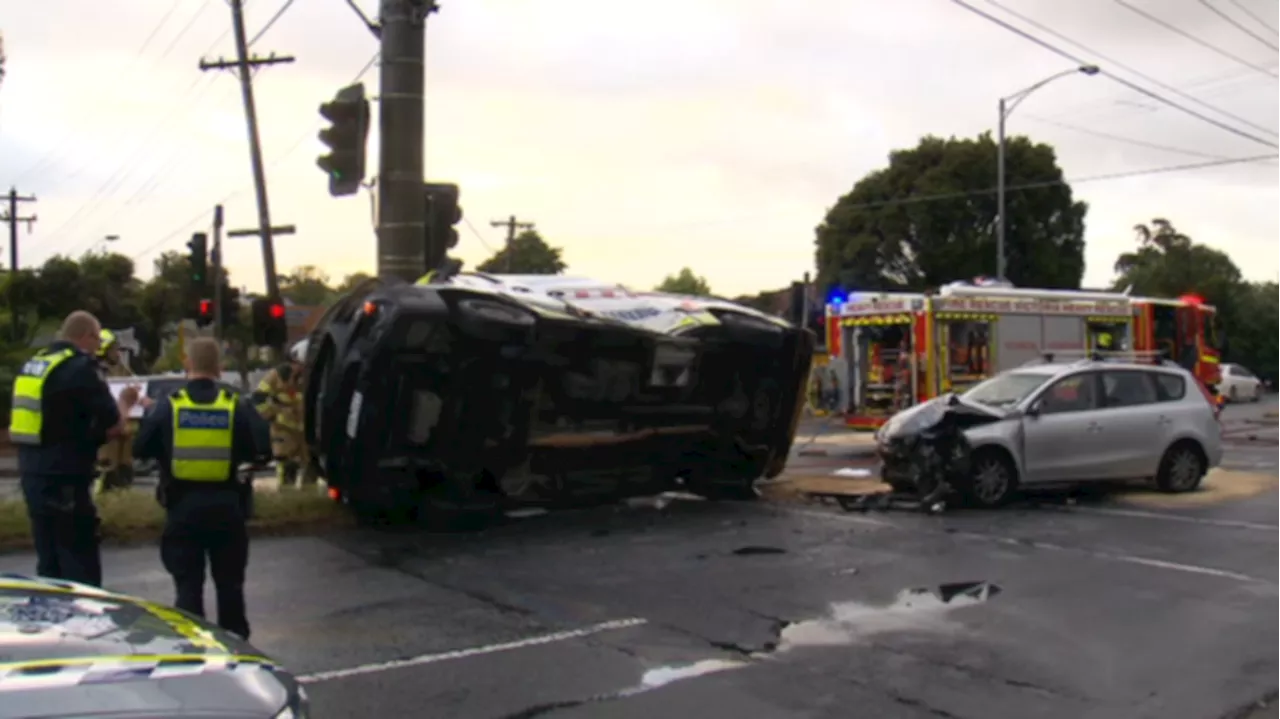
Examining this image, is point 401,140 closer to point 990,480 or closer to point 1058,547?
point 1058,547

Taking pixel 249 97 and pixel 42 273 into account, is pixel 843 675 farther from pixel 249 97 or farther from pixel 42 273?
pixel 42 273

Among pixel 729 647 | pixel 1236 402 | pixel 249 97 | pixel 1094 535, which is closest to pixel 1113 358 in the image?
pixel 1094 535

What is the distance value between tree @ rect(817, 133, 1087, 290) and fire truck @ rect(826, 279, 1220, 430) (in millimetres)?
25891

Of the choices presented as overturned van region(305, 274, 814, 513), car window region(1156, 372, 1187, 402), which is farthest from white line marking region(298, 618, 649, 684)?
car window region(1156, 372, 1187, 402)

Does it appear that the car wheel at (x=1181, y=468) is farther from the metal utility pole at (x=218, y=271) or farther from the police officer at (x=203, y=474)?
the metal utility pole at (x=218, y=271)

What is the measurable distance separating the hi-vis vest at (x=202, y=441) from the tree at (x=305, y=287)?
75005 mm

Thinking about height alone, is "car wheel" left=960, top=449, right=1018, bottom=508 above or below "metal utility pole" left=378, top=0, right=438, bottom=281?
below

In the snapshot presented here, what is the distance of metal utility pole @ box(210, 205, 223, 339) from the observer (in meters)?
20.4

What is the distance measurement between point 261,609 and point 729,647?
9.84ft

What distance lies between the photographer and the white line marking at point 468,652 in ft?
20.7

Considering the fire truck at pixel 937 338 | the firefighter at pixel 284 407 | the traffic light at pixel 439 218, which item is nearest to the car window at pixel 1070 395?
the fire truck at pixel 937 338

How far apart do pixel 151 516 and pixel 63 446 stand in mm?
3722

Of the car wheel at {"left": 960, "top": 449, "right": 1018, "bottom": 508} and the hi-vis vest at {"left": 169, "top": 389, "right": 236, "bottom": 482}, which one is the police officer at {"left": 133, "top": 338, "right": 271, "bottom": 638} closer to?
the hi-vis vest at {"left": 169, "top": 389, "right": 236, "bottom": 482}

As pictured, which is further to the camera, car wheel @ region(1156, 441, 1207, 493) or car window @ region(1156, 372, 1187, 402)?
car window @ region(1156, 372, 1187, 402)
